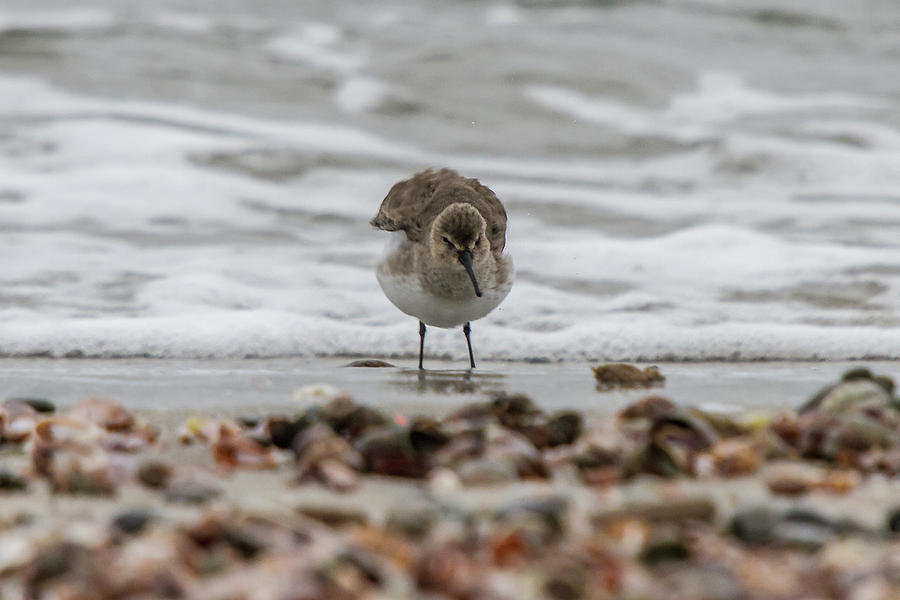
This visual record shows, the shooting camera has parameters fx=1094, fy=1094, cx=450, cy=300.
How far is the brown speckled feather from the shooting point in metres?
4.60

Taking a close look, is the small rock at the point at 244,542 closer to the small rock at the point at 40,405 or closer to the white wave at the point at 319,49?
the small rock at the point at 40,405

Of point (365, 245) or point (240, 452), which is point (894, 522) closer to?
point (240, 452)

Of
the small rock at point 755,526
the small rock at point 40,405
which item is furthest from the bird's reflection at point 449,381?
the small rock at point 755,526

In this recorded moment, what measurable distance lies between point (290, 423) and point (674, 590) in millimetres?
1308

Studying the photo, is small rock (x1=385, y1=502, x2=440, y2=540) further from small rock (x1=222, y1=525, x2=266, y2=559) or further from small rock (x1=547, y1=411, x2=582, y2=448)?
small rock (x1=547, y1=411, x2=582, y2=448)

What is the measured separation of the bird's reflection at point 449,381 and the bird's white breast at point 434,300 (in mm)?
278

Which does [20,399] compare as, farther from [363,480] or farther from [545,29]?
[545,29]

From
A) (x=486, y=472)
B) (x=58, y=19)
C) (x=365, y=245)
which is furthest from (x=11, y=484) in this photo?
(x=58, y=19)

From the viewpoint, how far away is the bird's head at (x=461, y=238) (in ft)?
14.2

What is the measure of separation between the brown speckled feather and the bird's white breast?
0.35ft

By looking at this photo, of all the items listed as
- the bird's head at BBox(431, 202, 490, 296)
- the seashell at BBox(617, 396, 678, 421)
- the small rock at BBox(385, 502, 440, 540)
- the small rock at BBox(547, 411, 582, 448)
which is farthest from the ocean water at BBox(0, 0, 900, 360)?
the small rock at BBox(385, 502, 440, 540)

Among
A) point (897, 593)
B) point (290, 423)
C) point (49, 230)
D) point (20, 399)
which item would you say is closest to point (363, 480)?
point (290, 423)

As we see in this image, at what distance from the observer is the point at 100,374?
4074mm

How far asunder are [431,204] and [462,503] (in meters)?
2.59
